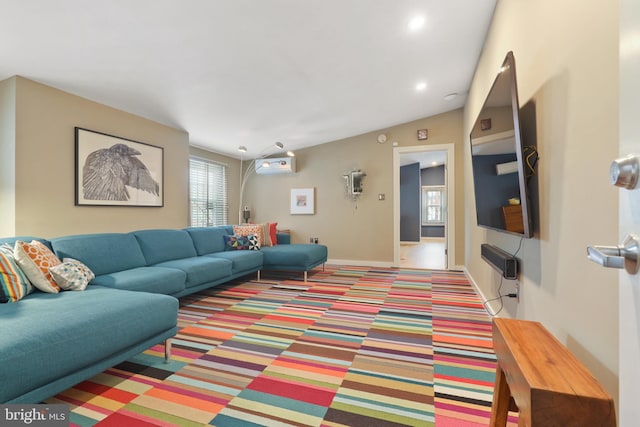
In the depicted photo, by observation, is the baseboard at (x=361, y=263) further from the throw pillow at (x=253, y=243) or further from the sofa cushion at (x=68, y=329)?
the sofa cushion at (x=68, y=329)

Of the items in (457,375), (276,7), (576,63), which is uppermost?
(276,7)

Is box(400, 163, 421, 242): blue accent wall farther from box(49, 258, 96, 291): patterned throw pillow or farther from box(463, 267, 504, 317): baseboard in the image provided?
box(49, 258, 96, 291): patterned throw pillow

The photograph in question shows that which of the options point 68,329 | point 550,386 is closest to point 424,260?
point 550,386

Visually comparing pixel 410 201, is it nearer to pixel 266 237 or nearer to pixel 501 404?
pixel 266 237

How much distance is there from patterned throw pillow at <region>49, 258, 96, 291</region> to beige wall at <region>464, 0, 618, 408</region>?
2.90 meters

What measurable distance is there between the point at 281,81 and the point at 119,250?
2401mm

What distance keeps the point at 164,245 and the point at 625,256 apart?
12.4 ft

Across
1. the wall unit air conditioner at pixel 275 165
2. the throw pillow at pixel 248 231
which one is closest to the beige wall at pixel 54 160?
the throw pillow at pixel 248 231

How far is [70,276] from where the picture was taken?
2.17 meters

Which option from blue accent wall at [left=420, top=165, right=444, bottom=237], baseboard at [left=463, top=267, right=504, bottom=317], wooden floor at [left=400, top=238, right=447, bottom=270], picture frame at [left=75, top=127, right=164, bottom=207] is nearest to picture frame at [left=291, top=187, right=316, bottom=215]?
wooden floor at [left=400, top=238, right=447, bottom=270]

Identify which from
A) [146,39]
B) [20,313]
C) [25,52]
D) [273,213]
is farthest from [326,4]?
[273,213]

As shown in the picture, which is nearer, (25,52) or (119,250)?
(25,52)

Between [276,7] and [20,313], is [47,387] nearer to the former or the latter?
[20,313]

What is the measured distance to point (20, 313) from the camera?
1589mm
